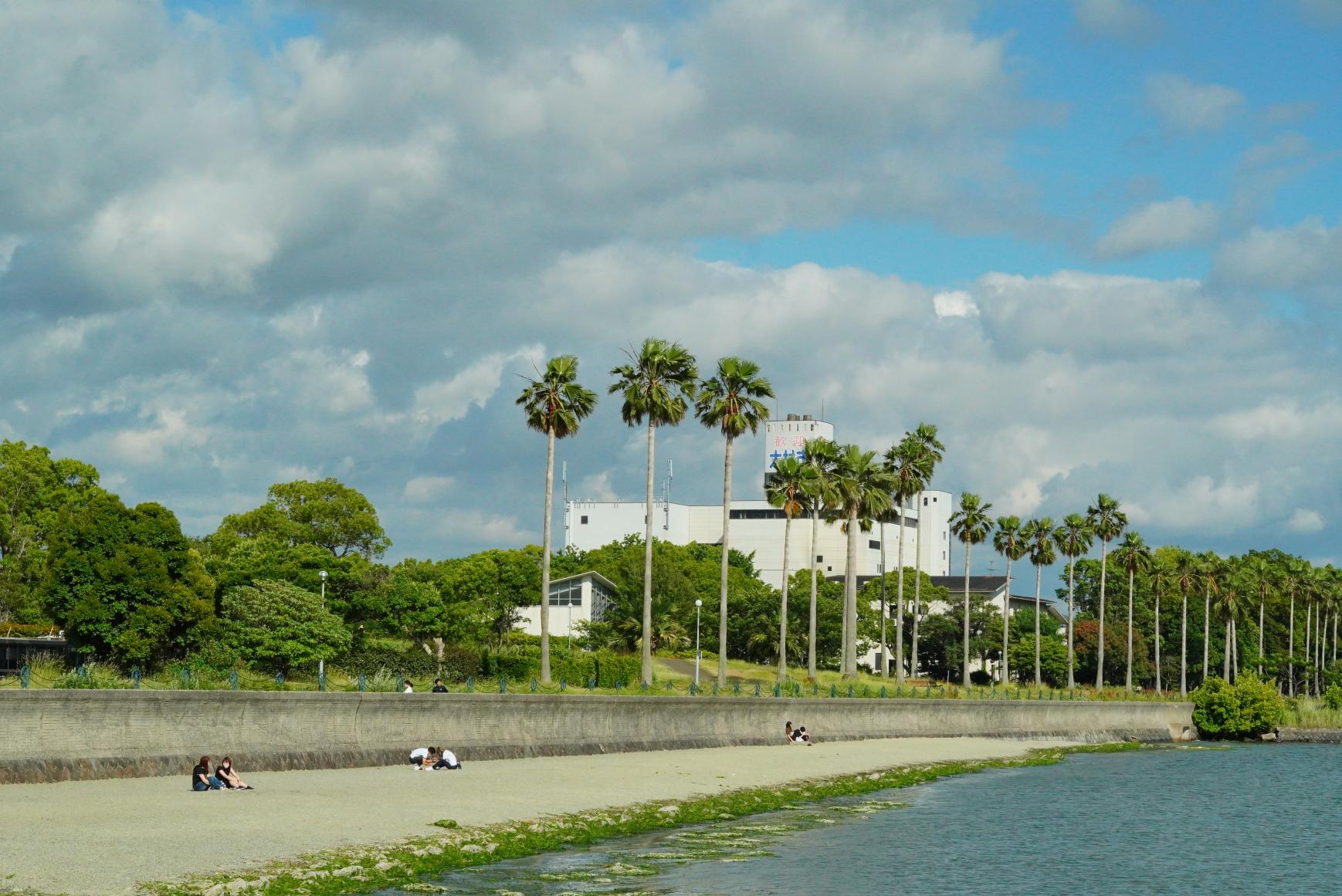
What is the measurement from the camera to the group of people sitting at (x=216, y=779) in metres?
29.1

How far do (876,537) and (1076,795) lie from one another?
152 metres

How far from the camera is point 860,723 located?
6712 centimetres

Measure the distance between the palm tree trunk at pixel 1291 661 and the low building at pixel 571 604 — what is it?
248ft

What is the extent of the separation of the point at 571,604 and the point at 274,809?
104 metres

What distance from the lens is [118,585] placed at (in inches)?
2704

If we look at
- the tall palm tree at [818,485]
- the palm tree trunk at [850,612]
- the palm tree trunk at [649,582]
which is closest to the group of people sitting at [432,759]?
the palm tree trunk at [649,582]

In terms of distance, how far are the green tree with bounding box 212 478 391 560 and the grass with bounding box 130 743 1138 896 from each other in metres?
79.8

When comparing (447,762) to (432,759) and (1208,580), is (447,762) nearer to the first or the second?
(432,759)

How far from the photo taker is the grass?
68.0ft

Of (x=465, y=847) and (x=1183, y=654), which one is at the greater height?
(x=1183, y=654)

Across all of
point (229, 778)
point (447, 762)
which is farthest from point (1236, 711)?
point (229, 778)

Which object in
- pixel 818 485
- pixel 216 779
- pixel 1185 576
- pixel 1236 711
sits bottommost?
pixel 1236 711

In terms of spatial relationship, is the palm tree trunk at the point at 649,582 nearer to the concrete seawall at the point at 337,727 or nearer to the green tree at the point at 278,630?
the concrete seawall at the point at 337,727

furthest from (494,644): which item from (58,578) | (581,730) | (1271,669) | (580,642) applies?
(1271,669)
